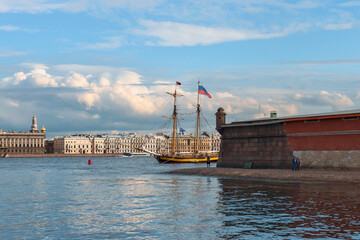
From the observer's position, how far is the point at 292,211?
18.7m

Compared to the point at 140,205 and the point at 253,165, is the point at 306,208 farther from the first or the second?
the point at 253,165

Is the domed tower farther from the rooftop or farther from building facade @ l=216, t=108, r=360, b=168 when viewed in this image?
the rooftop

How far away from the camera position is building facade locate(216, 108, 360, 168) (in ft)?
115

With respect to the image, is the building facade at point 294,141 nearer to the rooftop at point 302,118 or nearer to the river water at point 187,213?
the rooftop at point 302,118

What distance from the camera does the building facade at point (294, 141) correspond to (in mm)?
34906

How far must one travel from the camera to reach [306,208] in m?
19.3

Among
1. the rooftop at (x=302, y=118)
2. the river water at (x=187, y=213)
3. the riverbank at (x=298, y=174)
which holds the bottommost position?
the river water at (x=187, y=213)

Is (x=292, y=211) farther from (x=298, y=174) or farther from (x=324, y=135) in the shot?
(x=324, y=135)

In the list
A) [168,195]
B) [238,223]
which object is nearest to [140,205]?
[168,195]

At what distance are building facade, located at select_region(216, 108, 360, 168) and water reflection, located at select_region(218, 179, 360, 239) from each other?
7670mm

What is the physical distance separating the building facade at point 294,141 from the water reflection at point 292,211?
7670mm

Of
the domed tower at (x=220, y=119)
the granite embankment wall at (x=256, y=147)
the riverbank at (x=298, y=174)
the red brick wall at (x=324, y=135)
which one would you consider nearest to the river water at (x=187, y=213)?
the riverbank at (x=298, y=174)

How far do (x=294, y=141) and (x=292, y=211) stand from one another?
20.3 meters

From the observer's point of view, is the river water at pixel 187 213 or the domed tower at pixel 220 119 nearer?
the river water at pixel 187 213
